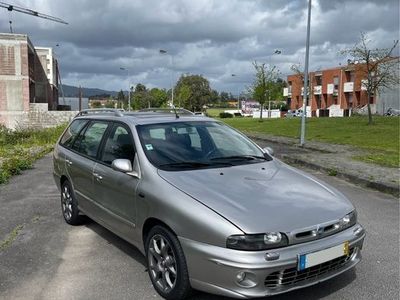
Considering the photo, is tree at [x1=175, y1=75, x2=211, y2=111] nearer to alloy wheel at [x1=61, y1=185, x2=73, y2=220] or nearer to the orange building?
the orange building

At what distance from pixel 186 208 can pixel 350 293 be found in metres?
1.70

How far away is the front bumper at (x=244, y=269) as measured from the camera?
10.9 feet

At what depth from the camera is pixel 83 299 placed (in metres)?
3.94

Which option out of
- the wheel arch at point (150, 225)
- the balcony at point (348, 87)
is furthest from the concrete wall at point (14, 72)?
the balcony at point (348, 87)

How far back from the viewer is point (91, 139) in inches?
228

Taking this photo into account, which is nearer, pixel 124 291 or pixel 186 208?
pixel 186 208

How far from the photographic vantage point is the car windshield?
14.9 feet

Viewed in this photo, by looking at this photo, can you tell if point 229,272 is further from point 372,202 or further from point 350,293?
point 372,202

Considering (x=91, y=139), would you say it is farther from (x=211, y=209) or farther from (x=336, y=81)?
(x=336, y=81)

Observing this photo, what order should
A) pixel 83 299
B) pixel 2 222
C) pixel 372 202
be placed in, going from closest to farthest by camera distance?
pixel 83 299
pixel 2 222
pixel 372 202

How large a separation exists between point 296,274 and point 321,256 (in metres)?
0.26

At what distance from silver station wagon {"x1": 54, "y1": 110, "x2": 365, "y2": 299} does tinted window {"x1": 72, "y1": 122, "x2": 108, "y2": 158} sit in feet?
0.12

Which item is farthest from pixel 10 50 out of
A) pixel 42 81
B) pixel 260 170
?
pixel 260 170

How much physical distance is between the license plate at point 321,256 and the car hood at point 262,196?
229 mm
